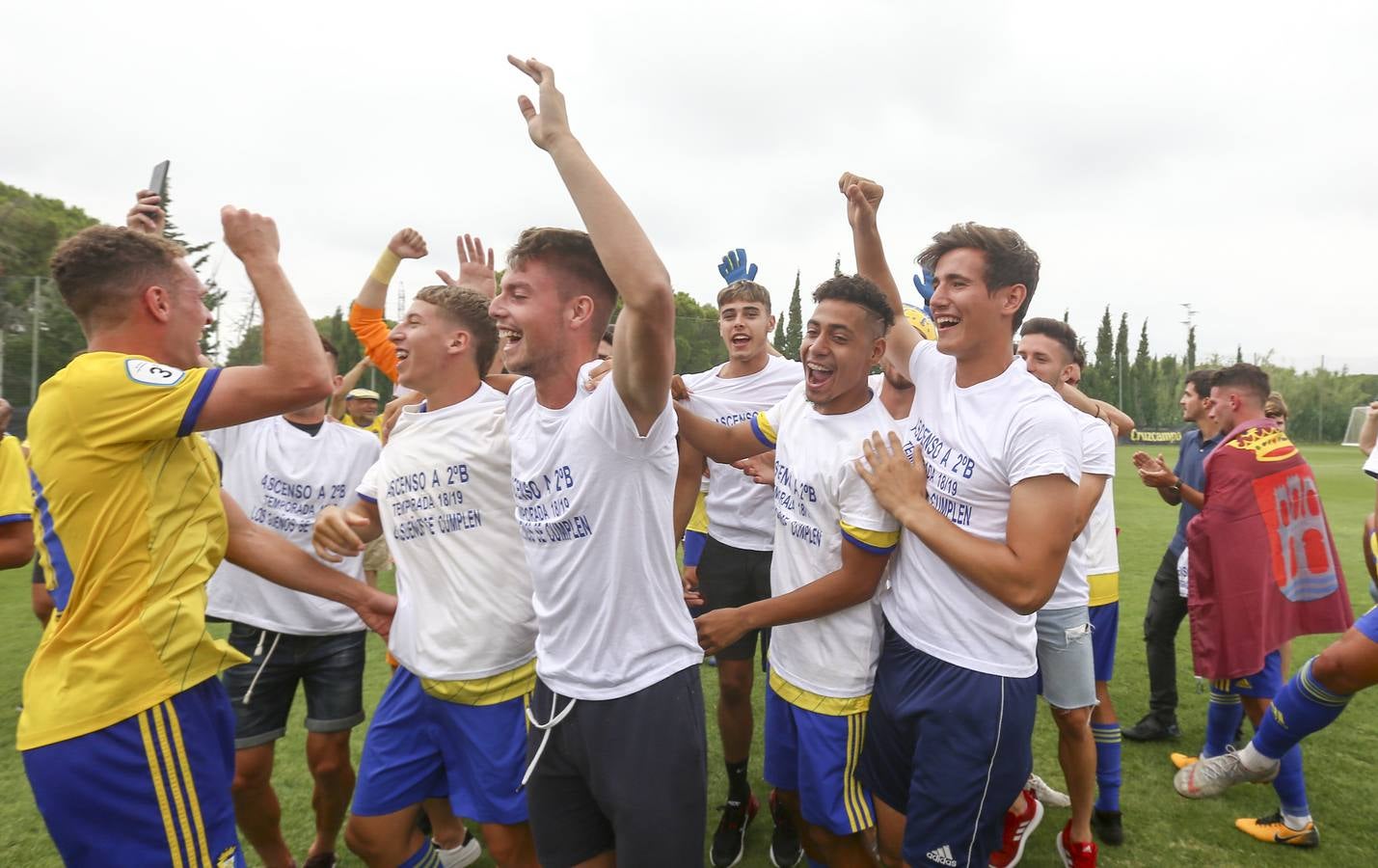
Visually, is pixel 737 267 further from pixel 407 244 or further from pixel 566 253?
pixel 566 253

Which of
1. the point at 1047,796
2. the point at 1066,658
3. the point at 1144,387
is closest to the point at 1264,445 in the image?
the point at 1066,658

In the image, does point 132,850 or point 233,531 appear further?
point 233,531

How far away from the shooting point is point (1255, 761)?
11.7 feet

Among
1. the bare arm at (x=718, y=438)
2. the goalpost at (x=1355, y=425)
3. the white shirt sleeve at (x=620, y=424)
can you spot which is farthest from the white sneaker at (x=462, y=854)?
the goalpost at (x=1355, y=425)

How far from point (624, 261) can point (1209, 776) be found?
4560mm

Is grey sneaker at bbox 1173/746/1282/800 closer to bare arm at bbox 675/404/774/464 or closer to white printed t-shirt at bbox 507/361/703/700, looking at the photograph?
bare arm at bbox 675/404/774/464

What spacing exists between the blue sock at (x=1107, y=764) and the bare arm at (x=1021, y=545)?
232cm

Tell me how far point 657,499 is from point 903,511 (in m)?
0.79

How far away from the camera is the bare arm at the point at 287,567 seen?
2693 mm

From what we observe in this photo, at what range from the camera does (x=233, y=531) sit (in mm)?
2689

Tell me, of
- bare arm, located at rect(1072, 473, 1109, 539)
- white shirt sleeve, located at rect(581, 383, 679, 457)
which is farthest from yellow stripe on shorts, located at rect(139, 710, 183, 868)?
bare arm, located at rect(1072, 473, 1109, 539)

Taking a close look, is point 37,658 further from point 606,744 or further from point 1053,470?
point 1053,470

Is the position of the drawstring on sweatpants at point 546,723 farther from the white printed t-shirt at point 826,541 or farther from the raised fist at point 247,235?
the raised fist at point 247,235

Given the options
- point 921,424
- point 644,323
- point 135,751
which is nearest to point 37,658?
point 135,751
